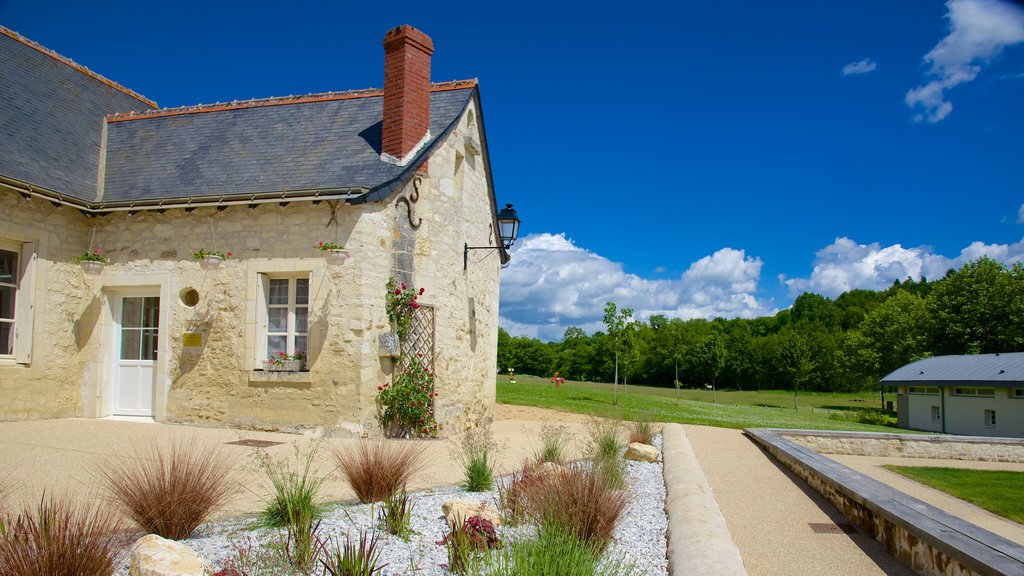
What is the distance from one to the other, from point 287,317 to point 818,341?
50431mm

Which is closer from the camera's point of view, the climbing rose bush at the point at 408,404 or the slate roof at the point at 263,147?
the climbing rose bush at the point at 408,404

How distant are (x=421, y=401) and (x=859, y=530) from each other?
6.04 meters

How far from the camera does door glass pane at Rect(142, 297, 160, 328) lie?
10.4 meters

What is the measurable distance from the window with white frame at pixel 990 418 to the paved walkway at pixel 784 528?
704 inches

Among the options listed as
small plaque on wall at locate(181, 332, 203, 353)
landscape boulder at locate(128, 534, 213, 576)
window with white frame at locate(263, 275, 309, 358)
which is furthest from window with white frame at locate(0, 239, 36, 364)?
landscape boulder at locate(128, 534, 213, 576)

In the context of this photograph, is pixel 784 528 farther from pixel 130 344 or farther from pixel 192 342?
pixel 130 344

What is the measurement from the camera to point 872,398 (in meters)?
51.5

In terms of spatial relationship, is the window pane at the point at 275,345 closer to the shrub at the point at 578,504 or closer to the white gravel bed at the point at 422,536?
the white gravel bed at the point at 422,536

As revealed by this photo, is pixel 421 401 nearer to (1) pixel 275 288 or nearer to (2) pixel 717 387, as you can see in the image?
(1) pixel 275 288

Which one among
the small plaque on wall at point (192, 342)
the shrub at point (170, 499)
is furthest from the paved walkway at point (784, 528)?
the small plaque on wall at point (192, 342)

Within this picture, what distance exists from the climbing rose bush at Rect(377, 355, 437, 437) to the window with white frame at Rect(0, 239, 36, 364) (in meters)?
5.34

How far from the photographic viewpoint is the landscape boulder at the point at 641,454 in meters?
7.94

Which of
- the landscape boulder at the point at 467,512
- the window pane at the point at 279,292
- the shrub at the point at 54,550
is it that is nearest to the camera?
the shrub at the point at 54,550

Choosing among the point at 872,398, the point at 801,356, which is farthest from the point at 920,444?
the point at 872,398
